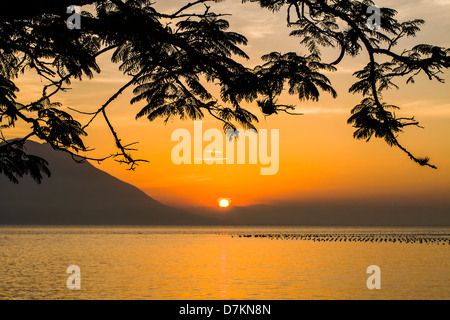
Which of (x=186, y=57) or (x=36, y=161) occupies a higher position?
(x=186, y=57)

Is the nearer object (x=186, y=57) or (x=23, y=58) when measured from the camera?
(x=186, y=57)

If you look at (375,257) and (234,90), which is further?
(375,257)

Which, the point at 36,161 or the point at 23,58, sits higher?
the point at 23,58

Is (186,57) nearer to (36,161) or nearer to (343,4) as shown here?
(343,4)

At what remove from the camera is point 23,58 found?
737 cm

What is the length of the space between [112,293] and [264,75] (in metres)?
39.1

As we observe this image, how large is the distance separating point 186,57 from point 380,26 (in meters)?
2.40
